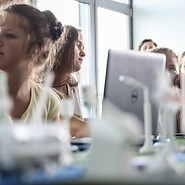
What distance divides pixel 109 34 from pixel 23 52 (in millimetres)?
2843

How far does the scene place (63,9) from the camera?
3.65 m

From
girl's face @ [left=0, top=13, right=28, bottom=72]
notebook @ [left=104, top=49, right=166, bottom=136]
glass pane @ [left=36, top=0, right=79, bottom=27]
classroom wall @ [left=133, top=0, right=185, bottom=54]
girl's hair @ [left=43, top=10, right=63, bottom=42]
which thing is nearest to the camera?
notebook @ [left=104, top=49, right=166, bottom=136]

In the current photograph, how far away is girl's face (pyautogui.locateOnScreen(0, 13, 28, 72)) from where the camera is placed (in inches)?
56.6

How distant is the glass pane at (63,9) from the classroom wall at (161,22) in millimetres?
823

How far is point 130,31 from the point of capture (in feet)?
14.9

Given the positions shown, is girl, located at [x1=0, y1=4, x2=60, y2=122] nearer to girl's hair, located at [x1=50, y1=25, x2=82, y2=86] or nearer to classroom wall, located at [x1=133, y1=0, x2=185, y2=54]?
girl's hair, located at [x1=50, y1=25, x2=82, y2=86]

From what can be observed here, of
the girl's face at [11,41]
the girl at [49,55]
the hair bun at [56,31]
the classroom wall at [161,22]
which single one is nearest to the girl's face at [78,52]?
the girl at [49,55]

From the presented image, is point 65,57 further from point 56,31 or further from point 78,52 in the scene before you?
point 56,31

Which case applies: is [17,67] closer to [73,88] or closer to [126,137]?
[73,88]

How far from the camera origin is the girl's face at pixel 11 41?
1437 millimetres

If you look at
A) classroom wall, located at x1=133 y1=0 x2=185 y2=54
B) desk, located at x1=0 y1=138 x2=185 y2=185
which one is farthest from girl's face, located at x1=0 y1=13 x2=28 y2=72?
classroom wall, located at x1=133 y1=0 x2=185 y2=54

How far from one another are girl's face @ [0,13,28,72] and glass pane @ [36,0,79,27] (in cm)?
199

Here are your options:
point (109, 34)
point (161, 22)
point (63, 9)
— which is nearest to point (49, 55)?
point (63, 9)

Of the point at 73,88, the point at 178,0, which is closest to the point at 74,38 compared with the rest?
the point at 73,88
